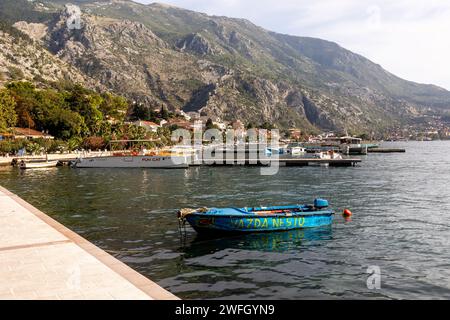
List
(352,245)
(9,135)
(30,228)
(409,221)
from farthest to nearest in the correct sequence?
(9,135)
(409,221)
(352,245)
(30,228)

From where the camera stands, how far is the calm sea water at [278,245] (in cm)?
1519

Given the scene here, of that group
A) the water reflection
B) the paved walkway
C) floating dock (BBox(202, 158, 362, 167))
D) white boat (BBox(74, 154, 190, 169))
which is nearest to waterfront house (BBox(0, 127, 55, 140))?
white boat (BBox(74, 154, 190, 169))

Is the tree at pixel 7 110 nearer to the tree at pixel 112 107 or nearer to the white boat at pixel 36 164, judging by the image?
the white boat at pixel 36 164

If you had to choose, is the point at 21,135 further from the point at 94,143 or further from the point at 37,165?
the point at 37,165

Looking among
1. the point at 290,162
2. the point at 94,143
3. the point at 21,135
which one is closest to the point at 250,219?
the point at 290,162

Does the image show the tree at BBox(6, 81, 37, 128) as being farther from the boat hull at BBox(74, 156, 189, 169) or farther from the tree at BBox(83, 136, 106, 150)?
the boat hull at BBox(74, 156, 189, 169)

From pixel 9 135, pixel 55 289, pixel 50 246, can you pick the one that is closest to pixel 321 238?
pixel 50 246

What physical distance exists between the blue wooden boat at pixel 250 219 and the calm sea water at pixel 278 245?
0.53 meters

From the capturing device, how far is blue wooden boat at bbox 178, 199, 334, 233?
21.8 metres

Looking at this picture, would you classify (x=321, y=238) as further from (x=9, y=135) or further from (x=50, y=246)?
(x=9, y=135)

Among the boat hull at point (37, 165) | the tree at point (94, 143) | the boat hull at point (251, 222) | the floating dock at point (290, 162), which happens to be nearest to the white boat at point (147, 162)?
the boat hull at point (37, 165)

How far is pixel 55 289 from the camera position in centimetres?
1062

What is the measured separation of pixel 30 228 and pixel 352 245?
16144 millimetres
